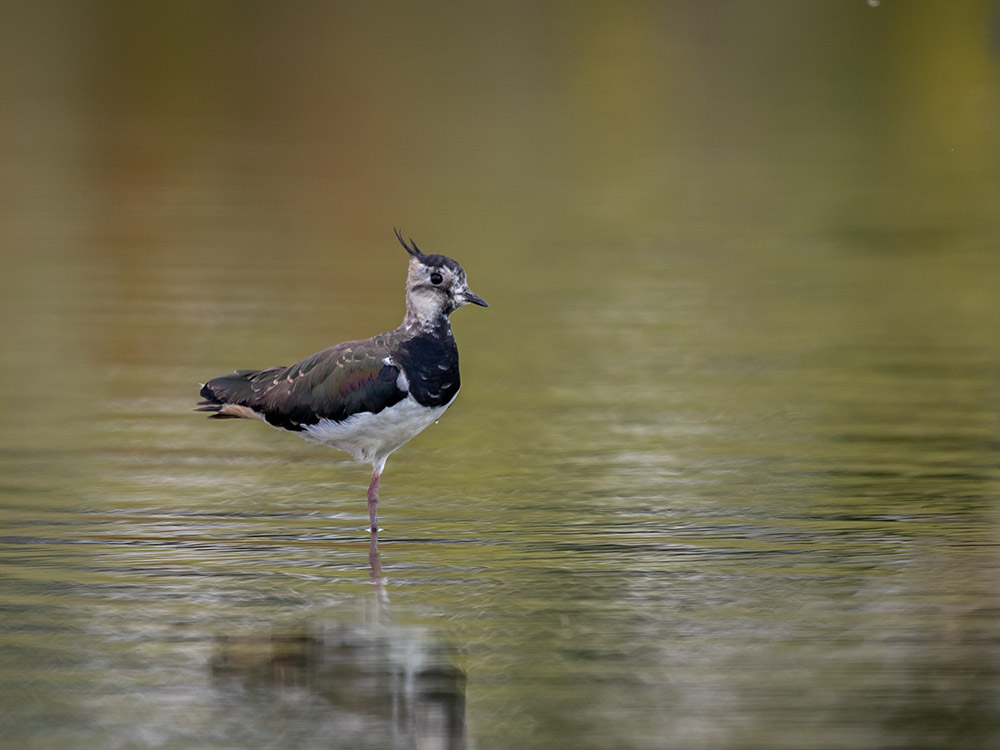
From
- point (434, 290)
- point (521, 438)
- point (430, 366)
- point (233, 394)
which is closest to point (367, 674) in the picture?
point (430, 366)

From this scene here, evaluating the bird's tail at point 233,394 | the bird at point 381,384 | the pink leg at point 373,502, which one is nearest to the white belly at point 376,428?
the bird at point 381,384

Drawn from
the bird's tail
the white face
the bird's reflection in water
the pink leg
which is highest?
the white face

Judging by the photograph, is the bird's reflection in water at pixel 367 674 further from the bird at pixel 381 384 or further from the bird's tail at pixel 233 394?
the bird's tail at pixel 233 394

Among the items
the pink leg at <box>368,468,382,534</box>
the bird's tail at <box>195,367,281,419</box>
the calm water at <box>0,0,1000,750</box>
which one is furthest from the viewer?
the bird's tail at <box>195,367,281,419</box>

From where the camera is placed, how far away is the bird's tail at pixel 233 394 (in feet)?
31.5

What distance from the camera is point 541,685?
7383mm

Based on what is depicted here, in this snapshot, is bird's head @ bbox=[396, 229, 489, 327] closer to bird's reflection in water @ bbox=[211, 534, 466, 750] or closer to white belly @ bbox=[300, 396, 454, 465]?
white belly @ bbox=[300, 396, 454, 465]

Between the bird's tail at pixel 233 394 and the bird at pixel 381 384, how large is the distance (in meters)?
0.01

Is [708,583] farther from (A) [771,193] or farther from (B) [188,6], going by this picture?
(B) [188,6]

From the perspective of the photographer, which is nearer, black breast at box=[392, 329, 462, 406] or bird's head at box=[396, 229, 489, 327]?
black breast at box=[392, 329, 462, 406]

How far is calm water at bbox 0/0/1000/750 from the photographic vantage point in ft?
24.1

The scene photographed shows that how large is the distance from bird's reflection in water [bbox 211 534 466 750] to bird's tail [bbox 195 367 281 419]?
163 centimetres

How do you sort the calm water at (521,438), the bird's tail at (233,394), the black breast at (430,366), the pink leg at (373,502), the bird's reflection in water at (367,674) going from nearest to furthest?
1. the bird's reflection in water at (367,674)
2. the calm water at (521,438)
3. the black breast at (430,366)
4. the pink leg at (373,502)
5. the bird's tail at (233,394)

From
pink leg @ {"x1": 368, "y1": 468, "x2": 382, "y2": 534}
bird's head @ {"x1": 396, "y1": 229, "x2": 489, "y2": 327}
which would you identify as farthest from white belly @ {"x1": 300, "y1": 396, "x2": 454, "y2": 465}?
bird's head @ {"x1": 396, "y1": 229, "x2": 489, "y2": 327}
